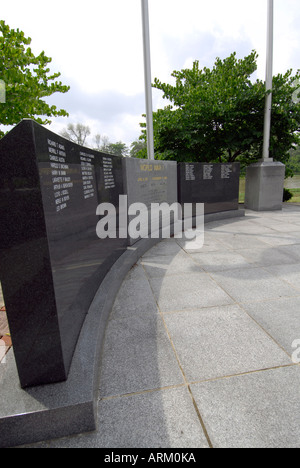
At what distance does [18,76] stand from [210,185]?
6.88 metres

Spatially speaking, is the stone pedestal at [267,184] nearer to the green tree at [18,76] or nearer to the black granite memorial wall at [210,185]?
the black granite memorial wall at [210,185]

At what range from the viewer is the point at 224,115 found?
11438mm

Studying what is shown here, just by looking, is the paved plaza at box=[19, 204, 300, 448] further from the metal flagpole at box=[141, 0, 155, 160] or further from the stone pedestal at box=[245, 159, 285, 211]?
the stone pedestal at box=[245, 159, 285, 211]

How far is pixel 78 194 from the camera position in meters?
2.74

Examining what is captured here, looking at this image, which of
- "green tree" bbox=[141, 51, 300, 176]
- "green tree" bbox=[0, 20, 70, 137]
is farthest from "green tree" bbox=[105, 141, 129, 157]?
"green tree" bbox=[0, 20, 70, 137]

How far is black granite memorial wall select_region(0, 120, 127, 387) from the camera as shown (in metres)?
1.69

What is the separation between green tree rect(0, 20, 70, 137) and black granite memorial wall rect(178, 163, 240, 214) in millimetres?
5014

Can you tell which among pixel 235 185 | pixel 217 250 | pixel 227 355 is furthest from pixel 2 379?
pixel 235 185

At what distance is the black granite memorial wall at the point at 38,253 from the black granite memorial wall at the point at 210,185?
664 centimetres

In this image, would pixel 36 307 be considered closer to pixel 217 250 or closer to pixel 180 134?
pixel 217 250

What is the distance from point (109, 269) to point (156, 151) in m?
10.4

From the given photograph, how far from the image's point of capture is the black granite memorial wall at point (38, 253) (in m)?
1.69

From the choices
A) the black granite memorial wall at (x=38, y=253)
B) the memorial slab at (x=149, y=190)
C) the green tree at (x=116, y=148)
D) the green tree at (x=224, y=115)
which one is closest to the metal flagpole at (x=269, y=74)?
the green tree at (x=224, y=115)

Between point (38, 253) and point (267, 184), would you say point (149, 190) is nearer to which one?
point (38, 253)
